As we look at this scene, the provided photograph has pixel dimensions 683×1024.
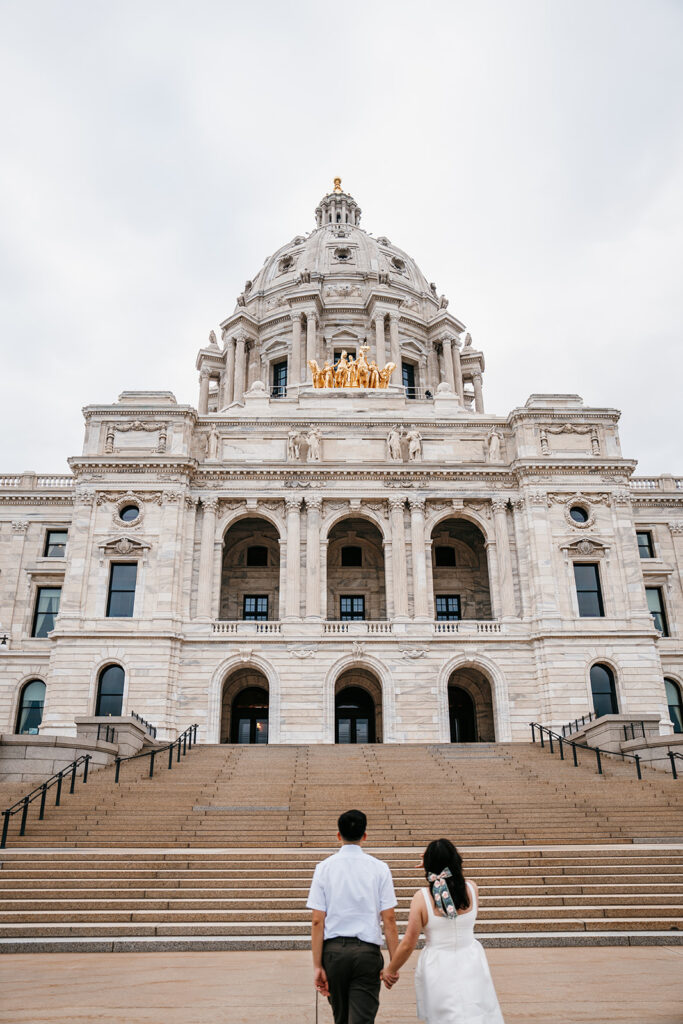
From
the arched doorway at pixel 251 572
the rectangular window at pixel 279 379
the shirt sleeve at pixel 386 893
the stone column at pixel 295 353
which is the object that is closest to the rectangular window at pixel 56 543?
the arched doorway at pixel 251 572

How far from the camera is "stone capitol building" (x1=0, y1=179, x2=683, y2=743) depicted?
35000mm

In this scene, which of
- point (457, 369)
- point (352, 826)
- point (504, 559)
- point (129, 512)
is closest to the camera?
point (352, 826)

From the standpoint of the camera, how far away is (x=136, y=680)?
3438 centimetres

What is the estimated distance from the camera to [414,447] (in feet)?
130

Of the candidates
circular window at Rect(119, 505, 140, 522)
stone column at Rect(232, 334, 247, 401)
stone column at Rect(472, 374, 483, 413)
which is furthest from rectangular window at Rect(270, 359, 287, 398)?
circular window at Rect(119, 505, 140, 522)

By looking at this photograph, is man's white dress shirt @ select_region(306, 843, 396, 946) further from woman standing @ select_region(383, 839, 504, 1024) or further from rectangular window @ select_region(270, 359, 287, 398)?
rectangular window @ select_region(270, 359, 287, 398)

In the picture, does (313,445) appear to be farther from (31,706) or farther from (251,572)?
(31,706)

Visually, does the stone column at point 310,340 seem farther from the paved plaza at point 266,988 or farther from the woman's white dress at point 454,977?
the woman's white dress at point 454,977

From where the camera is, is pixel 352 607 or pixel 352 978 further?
pixel 352 607

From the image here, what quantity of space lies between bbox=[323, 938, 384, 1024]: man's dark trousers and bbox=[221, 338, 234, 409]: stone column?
57495 mm

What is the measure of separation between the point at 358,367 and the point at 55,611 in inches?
894

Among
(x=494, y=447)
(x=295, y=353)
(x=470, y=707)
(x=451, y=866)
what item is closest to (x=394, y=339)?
(x=295, y=353)

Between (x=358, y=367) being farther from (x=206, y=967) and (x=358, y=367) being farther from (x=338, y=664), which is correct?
(x=206, y=967)

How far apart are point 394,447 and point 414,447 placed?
993 millimetres
